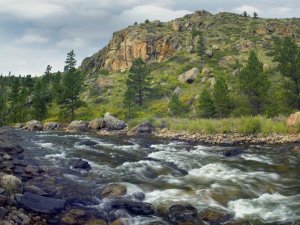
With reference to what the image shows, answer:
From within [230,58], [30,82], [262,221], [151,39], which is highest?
[151,39]

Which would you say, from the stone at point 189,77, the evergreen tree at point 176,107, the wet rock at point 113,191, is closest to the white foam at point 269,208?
the wet rock at point 113,191

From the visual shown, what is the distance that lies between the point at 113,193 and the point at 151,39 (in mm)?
104421

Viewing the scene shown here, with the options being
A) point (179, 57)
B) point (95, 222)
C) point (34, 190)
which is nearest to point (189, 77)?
point (179, 57)

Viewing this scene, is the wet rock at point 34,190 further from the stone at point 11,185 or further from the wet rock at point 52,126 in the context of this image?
the wet rock at point 52,126

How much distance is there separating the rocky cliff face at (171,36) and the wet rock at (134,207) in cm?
9170

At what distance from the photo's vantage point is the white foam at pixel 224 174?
20453 mm

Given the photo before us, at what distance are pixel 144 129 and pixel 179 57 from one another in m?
61.7

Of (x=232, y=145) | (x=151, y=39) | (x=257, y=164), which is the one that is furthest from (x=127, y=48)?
(x=257, y=164)

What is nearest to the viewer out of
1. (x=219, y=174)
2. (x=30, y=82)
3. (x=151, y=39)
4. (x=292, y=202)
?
(x=292, y=202)

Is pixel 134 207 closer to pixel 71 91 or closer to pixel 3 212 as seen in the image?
pixel 3 212

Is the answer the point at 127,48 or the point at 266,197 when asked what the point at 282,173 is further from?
the point at 127,48

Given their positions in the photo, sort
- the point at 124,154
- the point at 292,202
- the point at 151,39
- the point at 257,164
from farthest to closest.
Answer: the point at 151,39 < the point at 124,154 < the point at 257,164 < the point at 292,202

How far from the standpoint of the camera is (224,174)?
21.2 meters

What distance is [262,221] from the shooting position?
539 inches
